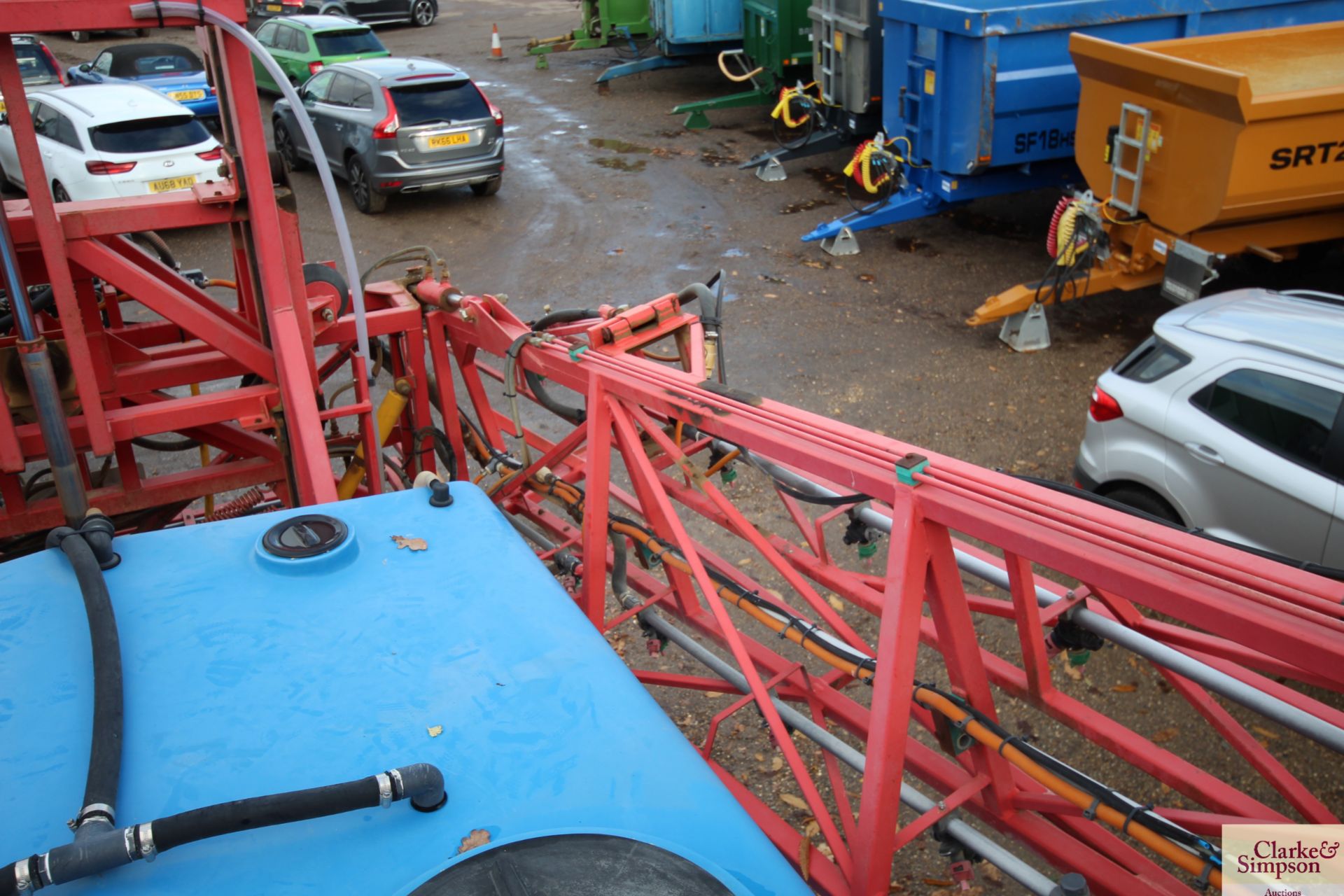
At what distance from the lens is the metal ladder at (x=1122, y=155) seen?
8.68 meters

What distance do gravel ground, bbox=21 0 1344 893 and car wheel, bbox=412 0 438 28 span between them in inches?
453

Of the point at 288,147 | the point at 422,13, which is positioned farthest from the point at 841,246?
the point at 422,13

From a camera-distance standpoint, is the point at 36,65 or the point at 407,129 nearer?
the point at 407,129

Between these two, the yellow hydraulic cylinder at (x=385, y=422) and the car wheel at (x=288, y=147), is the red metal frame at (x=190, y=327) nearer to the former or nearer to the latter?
the yellow hydraulic cylinder at (x=385, y=422)

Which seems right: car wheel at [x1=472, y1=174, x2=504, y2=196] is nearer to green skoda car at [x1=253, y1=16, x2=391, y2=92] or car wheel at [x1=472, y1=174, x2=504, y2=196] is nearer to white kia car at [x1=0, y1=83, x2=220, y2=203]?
white kia car at [x1=0, y1=83, x2=220, y2=203]

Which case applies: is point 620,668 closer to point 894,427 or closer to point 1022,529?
point 1022,529

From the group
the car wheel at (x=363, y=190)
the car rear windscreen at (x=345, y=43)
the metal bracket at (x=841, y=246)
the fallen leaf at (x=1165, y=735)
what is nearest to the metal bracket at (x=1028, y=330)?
the metal bracket at (x=841, y=246)

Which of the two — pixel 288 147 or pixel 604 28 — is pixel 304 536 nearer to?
pixel 288 147

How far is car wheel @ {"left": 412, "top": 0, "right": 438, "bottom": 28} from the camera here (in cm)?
2872

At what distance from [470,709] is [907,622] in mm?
1122

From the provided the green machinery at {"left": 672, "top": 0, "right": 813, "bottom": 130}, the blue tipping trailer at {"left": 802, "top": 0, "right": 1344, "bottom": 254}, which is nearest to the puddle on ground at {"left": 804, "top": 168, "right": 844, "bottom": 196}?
the green machinery at {"left": 672, "top": 0, "right": 813, "bottom": 130}

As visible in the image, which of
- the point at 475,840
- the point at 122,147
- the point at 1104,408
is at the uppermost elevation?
the point at 475,840

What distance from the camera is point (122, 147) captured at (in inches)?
496

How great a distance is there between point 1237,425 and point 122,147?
12.4 meters
